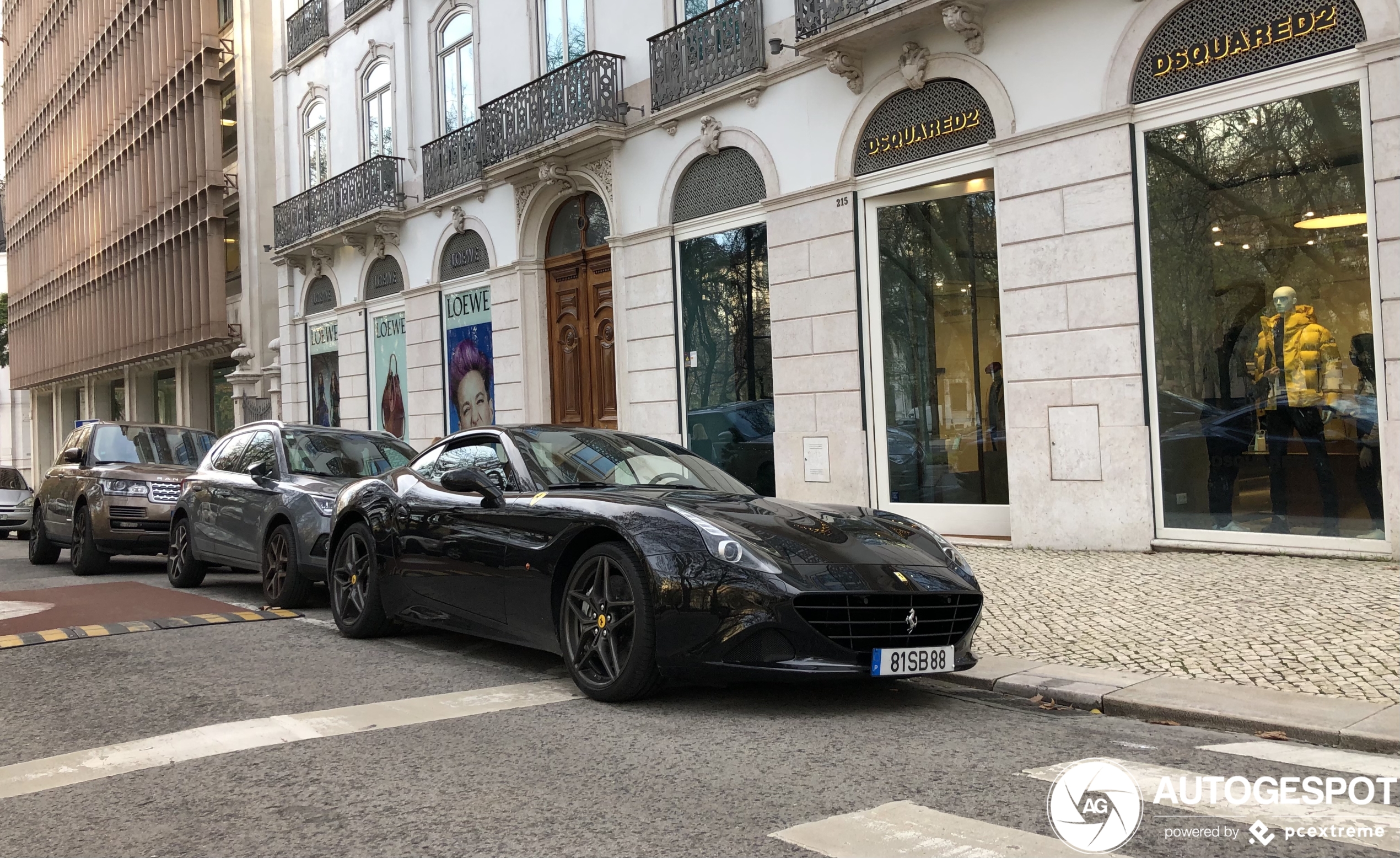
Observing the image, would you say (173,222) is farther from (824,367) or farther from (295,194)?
(824,367)

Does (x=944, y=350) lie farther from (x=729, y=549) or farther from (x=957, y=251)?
(x=729, y=549)

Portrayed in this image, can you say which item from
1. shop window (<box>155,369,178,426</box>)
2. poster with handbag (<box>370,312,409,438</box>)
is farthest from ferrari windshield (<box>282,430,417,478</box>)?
shop window (<box>155,369,178,426</box>)

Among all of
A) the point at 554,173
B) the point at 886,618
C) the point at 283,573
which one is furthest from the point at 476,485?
the point at 554,173

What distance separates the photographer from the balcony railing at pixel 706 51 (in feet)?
50.4

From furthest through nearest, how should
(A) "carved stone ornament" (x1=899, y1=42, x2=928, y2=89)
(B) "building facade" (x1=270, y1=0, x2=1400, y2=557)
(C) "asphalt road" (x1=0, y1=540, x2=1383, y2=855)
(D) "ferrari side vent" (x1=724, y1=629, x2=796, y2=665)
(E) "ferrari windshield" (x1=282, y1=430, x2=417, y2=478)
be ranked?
(A) "carved stone ornament" (x1=899, y1=42, x2=928, y2=89) < (E) "ferrari windshield" (x1=282, y1=430, x2=417, y2=478) < (B) "building facade" (x1=270, y1=0, x2=1400, y2=557) < (D) "ferrari side vent" (x1=724, y1=629, x2=796, y2=665) < (C) "asphalt road" (x1=0, y1=540, x2=1383, y2=855)

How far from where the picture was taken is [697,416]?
16.7 m

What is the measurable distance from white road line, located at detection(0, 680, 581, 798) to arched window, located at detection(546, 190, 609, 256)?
13.0 meters

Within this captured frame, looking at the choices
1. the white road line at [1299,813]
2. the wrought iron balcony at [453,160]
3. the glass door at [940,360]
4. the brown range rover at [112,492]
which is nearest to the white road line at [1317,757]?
the white road line at [1299,813]

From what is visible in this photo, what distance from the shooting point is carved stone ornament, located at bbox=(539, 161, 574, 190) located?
18609mm

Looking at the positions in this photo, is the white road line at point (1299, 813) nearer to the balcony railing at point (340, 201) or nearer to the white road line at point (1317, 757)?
the white road line at point (1317, 757)

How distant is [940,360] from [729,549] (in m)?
8.70

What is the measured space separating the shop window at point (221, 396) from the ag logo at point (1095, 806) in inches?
1277

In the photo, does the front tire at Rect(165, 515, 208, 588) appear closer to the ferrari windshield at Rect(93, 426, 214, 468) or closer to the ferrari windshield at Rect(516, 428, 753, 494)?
the ferrari windshield at Rect(93, 426, 214, 468)

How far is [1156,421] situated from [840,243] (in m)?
4.45
